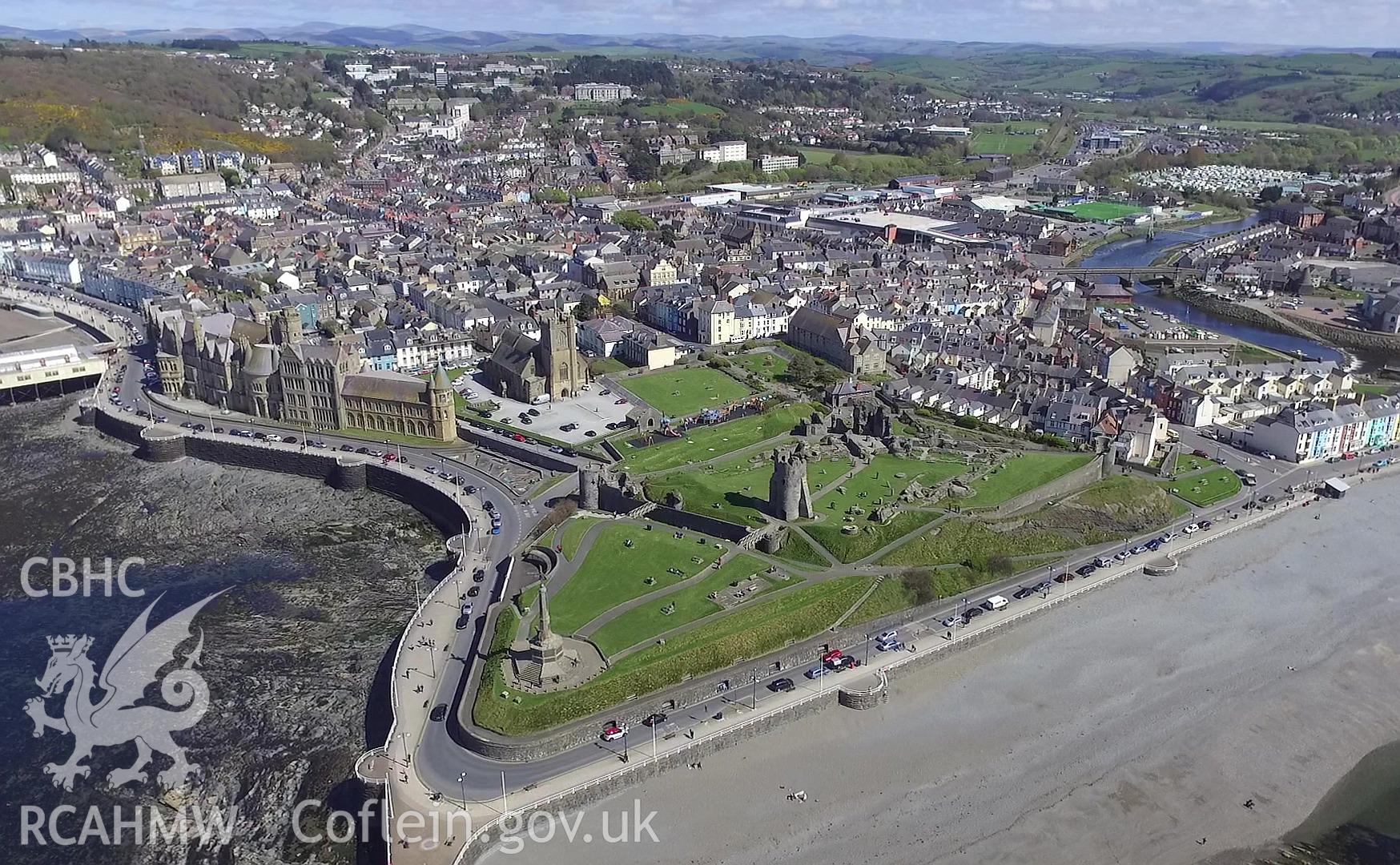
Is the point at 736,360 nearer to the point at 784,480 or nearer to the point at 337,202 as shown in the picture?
the point at 784,480

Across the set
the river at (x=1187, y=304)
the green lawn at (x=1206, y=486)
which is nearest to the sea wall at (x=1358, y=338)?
the river at (x=1187, y=304)

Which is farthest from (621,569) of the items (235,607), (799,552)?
(235,607)

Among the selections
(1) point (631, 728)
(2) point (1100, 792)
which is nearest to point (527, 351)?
(1) point (631, 728)

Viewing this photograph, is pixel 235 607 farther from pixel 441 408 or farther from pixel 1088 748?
pixel 1088 748

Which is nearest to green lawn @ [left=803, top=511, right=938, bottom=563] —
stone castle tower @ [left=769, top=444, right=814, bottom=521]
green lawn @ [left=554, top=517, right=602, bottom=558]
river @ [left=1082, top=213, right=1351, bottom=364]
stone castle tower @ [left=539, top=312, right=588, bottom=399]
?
stone castle tower @ [left=769, top=444, right=814, bottom=521]

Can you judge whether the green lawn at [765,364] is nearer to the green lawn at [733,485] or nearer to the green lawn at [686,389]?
the green lawn at [686,389]

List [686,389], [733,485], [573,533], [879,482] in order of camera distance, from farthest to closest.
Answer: [686,389] → [879,482] → [733,485] → [573,533]
